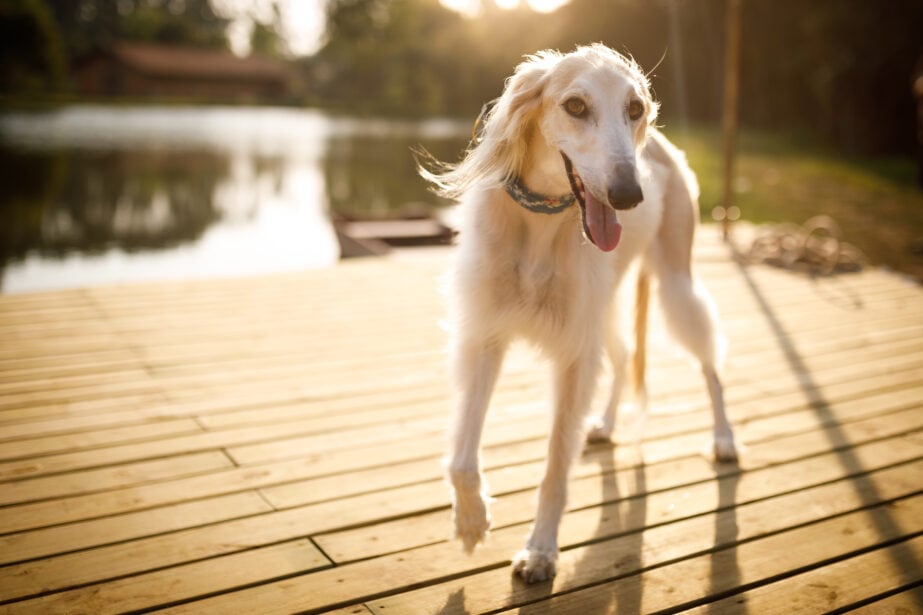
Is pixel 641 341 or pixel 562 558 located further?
pixel 641 341

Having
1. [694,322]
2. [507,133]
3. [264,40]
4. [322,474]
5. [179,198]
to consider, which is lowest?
[179,198]

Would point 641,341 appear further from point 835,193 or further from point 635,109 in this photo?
point 835,193

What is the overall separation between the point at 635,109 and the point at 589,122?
17cm

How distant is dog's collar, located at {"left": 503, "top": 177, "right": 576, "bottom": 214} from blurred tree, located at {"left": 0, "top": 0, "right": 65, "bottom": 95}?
46507 mm

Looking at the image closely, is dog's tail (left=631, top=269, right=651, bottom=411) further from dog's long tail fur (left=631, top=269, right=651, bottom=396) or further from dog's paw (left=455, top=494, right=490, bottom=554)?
dog's paw (left=455, top=494, right=490, bottom=554)

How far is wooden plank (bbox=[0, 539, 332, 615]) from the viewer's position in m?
2.15

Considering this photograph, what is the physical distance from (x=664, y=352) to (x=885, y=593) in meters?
2.37

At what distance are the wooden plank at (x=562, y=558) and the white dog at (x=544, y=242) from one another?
11cm

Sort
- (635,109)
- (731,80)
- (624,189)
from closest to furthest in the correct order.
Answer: (624,189) < (635,109) < (731,80)

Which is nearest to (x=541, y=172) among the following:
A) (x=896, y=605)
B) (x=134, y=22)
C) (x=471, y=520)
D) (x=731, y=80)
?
(x=471, y=520)

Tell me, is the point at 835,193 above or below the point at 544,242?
below

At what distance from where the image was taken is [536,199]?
245 centimetres

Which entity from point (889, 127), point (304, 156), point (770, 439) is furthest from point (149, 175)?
point (889, 127)

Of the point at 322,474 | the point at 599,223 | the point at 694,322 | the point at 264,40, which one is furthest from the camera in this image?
the point at 264,40
